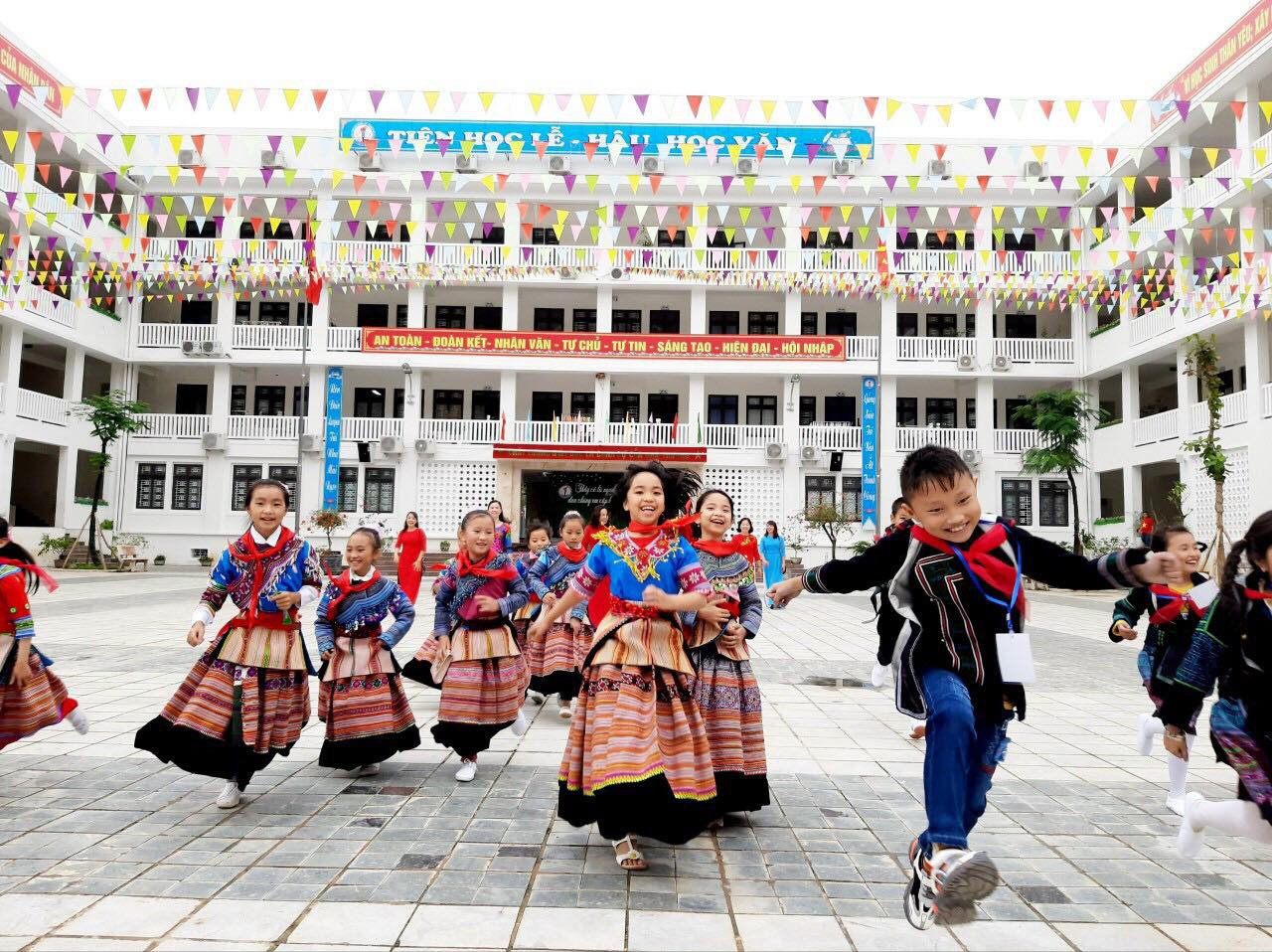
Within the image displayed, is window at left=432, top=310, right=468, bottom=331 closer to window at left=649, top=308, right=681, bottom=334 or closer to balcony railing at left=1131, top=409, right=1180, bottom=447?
window at left=649, top=308, right=681, bottom=334

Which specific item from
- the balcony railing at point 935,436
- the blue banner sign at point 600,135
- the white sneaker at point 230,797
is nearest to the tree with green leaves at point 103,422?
the blue banner sign at point 600,135

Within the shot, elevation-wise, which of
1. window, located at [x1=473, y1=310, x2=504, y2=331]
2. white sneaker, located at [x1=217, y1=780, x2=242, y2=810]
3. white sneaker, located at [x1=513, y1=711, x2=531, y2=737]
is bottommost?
white sneaker, located at [x1=513, y1=711, x2=531, y2=737]

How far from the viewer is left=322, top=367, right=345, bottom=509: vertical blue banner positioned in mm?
27391

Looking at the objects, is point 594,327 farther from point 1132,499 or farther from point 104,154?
point 1132,499

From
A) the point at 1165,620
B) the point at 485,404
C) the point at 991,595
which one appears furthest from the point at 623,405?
the point at 991,595

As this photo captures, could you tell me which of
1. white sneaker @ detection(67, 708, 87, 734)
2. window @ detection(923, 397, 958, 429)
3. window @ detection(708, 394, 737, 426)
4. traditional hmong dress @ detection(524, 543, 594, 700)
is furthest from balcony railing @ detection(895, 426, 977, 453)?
white sneaker @ detection(67, 708, 87, 734)

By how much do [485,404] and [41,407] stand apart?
12.8 metres

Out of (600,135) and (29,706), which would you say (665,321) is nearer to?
(600,135)

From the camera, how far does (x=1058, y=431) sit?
81.9ft

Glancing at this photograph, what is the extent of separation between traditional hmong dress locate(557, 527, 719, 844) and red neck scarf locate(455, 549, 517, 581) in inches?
59.9

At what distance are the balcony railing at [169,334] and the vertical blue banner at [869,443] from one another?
21043mm

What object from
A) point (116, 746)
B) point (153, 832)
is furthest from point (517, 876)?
point (116, 746)

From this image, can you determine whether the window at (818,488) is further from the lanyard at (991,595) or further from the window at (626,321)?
the lanyard at (991,595)

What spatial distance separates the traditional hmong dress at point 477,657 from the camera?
5.05 metres
